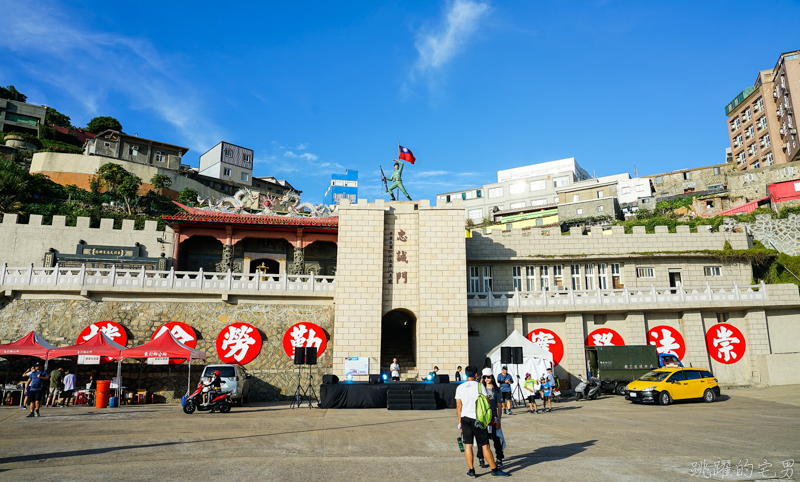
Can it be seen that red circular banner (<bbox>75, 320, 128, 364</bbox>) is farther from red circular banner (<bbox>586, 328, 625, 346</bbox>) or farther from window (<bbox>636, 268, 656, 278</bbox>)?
window (<bbox>636, 268, 656, 278</bbox>)

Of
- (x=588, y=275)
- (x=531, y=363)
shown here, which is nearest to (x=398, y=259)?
(x=531, y=363)

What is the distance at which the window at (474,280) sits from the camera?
28.5 metres

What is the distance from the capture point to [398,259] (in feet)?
81.6

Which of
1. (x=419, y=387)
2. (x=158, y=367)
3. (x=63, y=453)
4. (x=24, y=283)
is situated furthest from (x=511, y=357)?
(x=24, y=283)

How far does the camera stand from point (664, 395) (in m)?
18.6

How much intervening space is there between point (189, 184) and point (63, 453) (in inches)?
1918

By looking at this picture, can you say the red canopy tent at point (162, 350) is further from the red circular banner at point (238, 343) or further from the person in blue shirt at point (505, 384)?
the person in blue shirt at point (505, 384)

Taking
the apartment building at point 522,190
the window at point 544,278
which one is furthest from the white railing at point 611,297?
the apartment building at point 522,190

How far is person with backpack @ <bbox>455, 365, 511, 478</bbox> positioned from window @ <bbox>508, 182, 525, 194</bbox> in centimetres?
5203

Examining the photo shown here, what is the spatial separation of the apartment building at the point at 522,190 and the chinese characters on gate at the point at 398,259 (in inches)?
1178

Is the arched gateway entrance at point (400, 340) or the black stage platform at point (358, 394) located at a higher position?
the arched gateway entrance at point (400, 340)

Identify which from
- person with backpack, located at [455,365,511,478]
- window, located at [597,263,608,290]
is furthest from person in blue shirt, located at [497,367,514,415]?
window, located at [597,263,608,290]

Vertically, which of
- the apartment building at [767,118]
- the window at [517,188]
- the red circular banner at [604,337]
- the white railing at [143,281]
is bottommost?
the red circular banner at [604,337]

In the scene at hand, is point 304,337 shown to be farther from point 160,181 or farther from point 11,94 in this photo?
point 11,94
